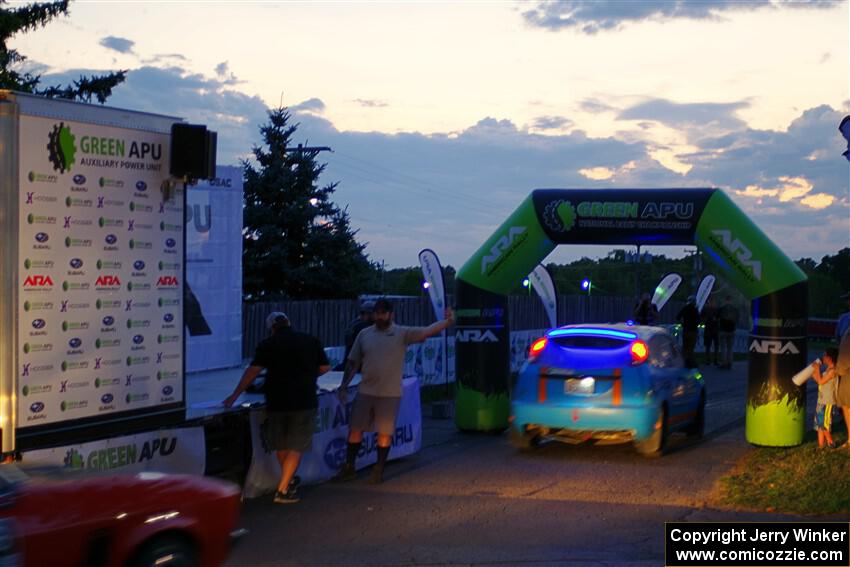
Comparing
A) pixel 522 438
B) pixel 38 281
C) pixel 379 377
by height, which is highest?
pixel 38 281

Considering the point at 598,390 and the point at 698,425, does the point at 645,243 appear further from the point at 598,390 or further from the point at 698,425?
the point at 598,390

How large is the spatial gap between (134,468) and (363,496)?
2.41m

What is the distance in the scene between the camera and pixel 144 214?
9133 mm

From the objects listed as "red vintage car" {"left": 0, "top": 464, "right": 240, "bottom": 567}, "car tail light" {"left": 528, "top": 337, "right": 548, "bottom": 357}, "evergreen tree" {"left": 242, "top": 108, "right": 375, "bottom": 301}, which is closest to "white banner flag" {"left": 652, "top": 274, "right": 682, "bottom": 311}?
"evergreen tree" {"left": 242, "top": 108, "right": 375, "bottom": 301}

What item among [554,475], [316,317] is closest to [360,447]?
[554,475]

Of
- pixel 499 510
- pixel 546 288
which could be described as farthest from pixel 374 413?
pixel 546 288

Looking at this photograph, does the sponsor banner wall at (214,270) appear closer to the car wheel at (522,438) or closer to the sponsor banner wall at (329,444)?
the sponsor banner wall at (329,444)

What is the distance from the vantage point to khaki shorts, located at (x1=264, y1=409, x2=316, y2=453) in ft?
32.6

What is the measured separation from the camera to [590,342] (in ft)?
41.3

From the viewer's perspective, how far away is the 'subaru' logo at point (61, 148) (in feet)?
27.3

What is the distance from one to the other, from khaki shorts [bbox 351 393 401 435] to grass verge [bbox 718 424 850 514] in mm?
3352

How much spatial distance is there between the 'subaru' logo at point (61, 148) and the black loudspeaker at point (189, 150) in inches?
38.1

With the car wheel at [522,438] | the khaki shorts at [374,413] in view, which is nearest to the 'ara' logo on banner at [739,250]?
the car wheel at [522,438]

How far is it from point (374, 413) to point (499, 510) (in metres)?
1.89
